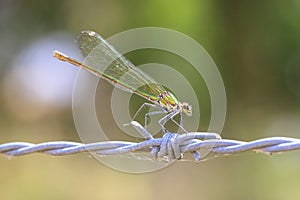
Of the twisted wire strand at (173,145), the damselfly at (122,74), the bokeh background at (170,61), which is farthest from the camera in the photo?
the bokeh background at (170,61)

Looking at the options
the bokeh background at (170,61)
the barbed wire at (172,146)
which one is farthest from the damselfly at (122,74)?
the bokeh background at (170,61)

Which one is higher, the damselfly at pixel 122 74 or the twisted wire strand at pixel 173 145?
the damselfly at pixel 122 74

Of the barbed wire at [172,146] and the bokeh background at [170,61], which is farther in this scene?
the bokeh background at [170,61]

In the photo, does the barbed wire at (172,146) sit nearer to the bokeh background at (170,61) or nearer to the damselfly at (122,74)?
the damselfly at (122,74)

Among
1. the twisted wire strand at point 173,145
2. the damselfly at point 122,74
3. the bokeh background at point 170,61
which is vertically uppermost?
the bokeh background at point 170,61

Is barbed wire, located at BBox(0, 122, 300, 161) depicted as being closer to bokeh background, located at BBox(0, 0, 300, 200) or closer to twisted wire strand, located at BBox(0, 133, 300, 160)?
twisted wire strand, located at BBox(0, 133, 300, 160)

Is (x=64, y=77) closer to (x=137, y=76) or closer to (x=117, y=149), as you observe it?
(x=137, y=76)

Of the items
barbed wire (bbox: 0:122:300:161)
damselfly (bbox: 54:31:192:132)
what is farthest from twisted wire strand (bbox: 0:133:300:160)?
damselfly (bbox: 54:31:192:132)
